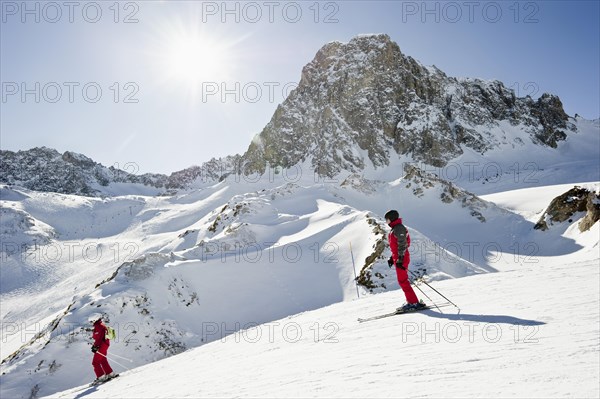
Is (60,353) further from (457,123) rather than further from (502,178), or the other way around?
(457,123)

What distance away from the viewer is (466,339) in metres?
5.63

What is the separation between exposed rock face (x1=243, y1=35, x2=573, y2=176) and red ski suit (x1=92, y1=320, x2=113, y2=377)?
82.3 m

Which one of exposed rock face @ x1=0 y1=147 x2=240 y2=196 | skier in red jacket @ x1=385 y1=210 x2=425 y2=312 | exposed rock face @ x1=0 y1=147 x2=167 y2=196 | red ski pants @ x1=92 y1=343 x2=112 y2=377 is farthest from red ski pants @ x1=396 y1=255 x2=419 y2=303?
exposed rock face @ x1=0 y1=147 x2=167 y2=196

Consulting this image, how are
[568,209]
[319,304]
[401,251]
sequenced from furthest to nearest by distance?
[568,209] < [319,304] < [401,251]

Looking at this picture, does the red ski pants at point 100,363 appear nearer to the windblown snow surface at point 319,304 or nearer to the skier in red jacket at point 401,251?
the windblown snow surface at point 319,304

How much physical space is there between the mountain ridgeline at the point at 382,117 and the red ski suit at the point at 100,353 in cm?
8202

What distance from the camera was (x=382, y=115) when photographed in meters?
105

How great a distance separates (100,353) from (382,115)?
10353 centimetres

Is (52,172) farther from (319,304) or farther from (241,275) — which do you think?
(319,304)

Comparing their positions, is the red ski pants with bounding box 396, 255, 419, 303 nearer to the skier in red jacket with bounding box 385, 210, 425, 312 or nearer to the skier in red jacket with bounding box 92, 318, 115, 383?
the skier in red jacket with bounding box 385, 210, 425, 312

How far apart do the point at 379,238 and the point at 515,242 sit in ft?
79.5

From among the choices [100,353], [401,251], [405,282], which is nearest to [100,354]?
[100,353]

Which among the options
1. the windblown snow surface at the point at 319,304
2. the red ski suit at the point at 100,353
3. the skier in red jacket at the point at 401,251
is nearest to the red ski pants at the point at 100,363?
the red ski suit at the point at 100,353

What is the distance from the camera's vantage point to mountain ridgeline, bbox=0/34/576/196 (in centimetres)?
10081
